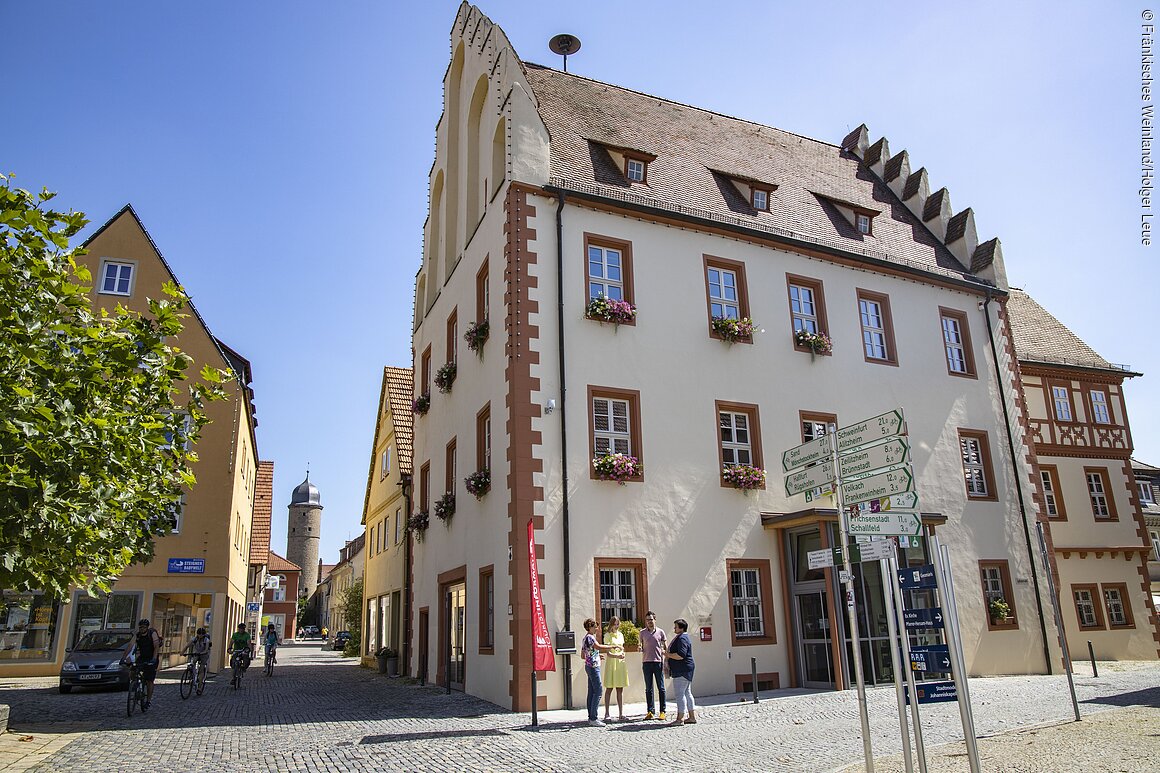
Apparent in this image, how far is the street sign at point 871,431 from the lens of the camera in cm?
752

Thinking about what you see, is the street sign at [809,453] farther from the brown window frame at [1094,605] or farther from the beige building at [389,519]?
the brown window frame at [1094,605]

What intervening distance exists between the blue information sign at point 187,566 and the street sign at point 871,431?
22.6 m

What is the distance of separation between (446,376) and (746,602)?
900cm

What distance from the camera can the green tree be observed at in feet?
28.5

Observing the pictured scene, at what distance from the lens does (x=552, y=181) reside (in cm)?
1769

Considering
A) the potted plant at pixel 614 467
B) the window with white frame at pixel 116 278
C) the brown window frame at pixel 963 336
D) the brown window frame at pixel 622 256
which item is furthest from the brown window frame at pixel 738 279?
the window with white frame at pixel 116 278

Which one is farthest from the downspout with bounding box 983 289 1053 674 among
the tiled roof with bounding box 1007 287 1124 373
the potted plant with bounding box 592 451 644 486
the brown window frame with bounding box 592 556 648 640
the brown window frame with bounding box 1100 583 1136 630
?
the potted plant with bounding box 592 451 644 486

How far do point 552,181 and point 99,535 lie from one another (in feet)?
36.2

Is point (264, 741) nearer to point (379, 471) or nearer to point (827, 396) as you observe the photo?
point (827, 396)

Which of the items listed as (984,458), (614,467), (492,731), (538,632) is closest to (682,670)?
(538,632)

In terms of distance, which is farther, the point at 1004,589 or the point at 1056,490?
the point at 1056,490

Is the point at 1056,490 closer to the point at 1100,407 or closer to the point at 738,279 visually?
the point at 1100,407

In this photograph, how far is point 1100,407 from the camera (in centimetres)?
2842

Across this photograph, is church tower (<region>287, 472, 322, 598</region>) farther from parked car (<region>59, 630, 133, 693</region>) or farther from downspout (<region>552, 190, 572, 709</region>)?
downspout (<region>552, 190, 572, 709</region>)
